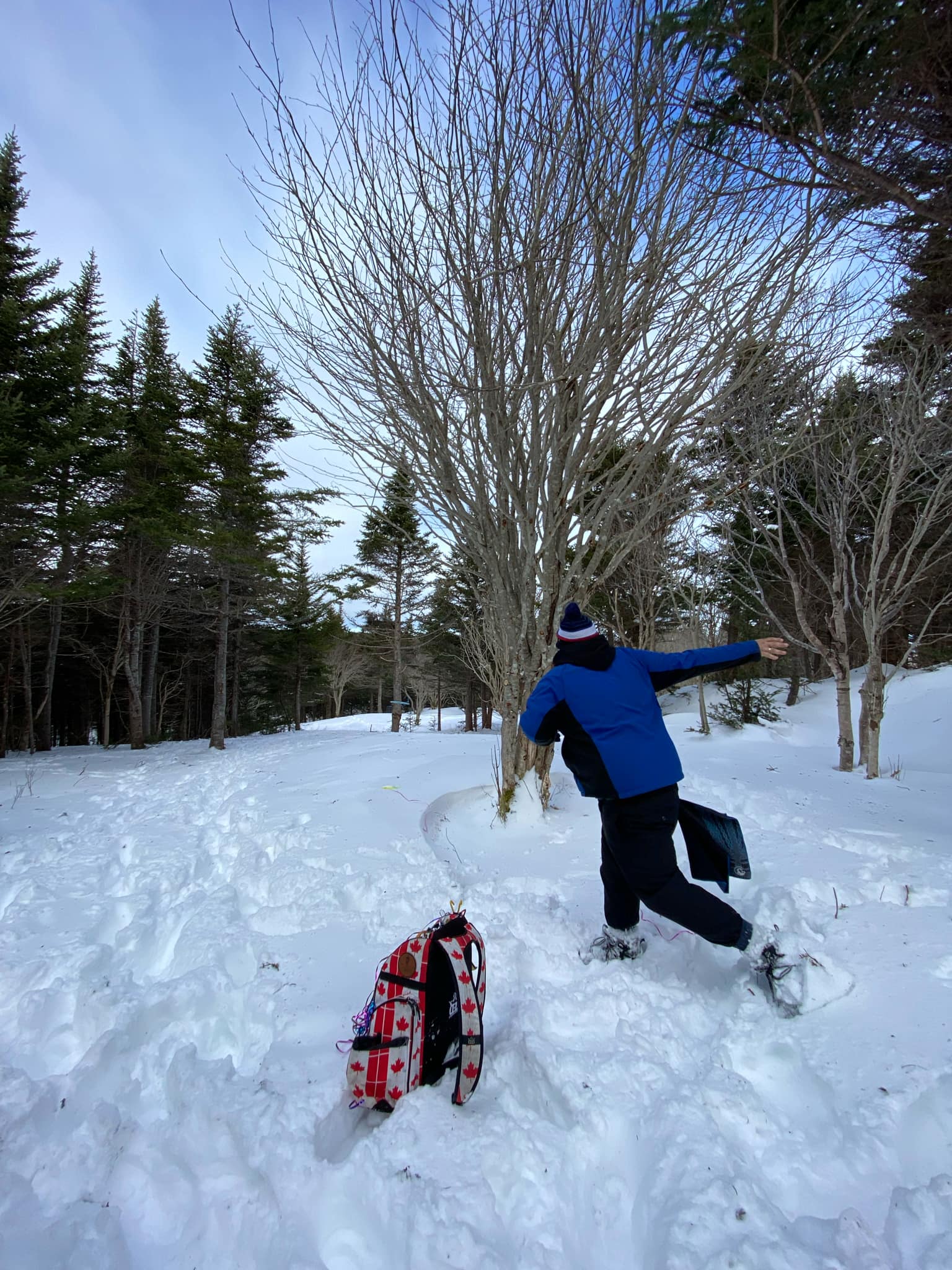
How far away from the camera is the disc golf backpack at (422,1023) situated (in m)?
1.77

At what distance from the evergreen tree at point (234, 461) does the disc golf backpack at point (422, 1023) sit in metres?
13.0

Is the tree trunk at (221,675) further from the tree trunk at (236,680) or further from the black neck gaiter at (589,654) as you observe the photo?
the black neck gaiter at (589,654)

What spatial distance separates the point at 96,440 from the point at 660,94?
473 inches

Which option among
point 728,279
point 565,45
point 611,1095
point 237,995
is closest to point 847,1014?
point 611,1095

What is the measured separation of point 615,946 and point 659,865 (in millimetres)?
538

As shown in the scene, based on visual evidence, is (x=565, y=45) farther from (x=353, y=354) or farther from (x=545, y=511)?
(x=545, y=511)

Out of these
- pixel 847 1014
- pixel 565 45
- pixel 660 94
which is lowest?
pixel 847 1014

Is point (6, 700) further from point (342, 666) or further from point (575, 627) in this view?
point (342, 666)

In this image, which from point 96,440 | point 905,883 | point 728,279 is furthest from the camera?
point 96,440

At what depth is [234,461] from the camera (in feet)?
46.4

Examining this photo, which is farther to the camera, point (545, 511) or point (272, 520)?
point (272, 520)

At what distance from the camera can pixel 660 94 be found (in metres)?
3.43

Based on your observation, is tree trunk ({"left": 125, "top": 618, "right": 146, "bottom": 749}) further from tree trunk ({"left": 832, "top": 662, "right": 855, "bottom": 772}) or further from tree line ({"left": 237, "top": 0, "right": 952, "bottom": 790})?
tree trunk ({"left": 832, "top": 662, "right": 855, "bottom": 772})

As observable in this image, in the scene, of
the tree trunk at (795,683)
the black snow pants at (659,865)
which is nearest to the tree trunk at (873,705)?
the black snow pants at (659,865)
